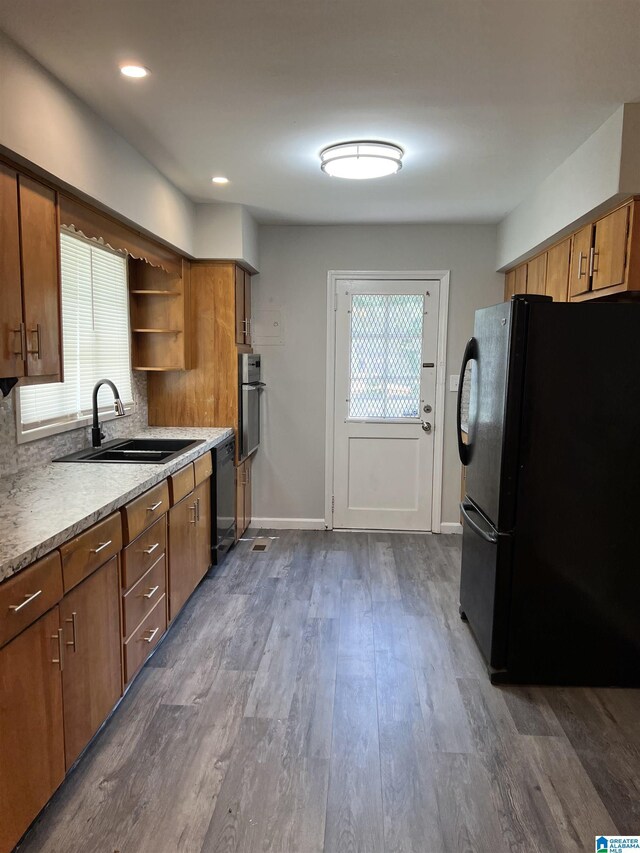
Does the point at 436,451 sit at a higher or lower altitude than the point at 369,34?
lower

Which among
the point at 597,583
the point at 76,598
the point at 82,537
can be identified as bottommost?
the point at 597,583

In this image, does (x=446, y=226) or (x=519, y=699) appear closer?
(x=519, y=699)

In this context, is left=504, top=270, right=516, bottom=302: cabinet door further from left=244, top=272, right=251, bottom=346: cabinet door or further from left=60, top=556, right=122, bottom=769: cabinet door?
left=60, top=556, right=122, bottom=769: cabinet door

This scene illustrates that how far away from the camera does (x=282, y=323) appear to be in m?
4.50

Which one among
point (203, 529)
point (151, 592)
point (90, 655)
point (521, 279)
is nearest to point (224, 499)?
point (203, 529)

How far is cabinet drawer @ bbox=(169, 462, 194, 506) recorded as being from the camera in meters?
2.72

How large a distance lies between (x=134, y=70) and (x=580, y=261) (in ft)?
7.23

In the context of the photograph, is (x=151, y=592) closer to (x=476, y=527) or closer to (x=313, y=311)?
(x=476, y=527)

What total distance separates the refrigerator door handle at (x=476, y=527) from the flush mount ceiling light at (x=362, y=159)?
1777 mm

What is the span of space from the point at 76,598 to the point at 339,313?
3158mm

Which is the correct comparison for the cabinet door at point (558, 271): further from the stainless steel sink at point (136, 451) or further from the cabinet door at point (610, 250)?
the stainless steel sink at point (136, 451)

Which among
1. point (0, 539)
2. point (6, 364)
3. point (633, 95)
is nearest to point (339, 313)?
point (633, 95)

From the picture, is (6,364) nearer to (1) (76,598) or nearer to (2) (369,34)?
(1) (76,598)

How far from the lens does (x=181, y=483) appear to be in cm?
285
